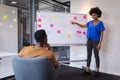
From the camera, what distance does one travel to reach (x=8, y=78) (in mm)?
3359

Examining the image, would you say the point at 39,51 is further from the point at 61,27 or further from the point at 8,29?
the point at 8,29

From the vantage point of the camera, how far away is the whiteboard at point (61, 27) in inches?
147

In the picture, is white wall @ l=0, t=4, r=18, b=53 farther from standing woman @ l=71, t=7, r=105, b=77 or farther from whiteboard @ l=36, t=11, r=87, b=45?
standing woman @ l=71, t=7, r=105, b=77

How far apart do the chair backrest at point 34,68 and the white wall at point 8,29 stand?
3.77m

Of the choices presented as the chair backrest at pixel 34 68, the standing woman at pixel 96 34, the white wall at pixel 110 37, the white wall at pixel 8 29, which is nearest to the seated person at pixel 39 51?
the chair backrest at pixel 34 68

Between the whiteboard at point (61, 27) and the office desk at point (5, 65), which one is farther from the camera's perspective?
the whiteboard at point (61, 27)

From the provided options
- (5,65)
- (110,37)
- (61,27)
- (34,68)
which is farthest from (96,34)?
(34,68)

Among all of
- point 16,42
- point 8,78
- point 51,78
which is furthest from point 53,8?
point 51,78

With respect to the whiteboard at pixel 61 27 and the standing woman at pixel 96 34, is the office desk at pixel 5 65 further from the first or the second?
the standing woman at pixel 96 34

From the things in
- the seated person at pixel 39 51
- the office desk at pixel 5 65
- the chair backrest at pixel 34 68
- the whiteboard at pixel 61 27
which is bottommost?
the office desk at pixel 5 65

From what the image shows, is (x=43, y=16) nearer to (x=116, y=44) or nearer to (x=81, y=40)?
(x=81, y=40)

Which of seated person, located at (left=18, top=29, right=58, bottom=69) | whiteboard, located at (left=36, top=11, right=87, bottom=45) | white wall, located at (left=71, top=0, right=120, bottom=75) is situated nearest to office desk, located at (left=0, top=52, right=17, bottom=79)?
whiteboard, located at (left=36, top=11, right=87, bottom=45)

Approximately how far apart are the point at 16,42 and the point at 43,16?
256 centimetres

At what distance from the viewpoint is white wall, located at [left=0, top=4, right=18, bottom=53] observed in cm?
529
